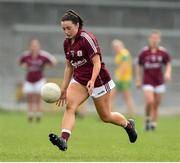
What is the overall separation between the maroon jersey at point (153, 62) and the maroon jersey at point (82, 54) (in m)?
7.06

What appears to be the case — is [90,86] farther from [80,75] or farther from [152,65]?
[152,65]

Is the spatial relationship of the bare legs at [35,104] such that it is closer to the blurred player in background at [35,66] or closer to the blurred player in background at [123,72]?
the blurred player in background at [35,66]

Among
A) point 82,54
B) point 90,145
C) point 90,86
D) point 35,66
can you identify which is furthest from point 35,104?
point 90,86

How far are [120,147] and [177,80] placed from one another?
15.6 meters

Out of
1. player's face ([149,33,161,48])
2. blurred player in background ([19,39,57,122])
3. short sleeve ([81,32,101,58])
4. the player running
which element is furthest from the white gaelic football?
blurred player in background ([19,39,57,122])

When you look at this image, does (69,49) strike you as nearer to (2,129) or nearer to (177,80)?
(2,129)

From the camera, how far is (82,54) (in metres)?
12.0

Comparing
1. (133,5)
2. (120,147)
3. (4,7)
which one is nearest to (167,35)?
(133,5)

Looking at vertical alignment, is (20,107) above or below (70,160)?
above

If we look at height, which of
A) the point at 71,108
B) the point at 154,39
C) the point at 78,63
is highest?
the point at 154,39

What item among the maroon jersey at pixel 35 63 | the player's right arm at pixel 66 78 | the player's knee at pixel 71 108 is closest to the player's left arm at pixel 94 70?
the player's knee at pixel 71 108

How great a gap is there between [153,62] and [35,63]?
5.20 meters

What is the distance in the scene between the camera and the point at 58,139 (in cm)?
1129

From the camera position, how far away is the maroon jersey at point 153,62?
19.2 m
